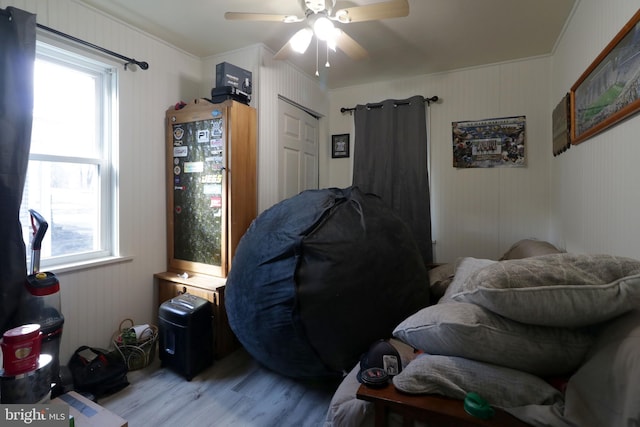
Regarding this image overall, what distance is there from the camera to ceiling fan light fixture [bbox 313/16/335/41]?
1.79 metres

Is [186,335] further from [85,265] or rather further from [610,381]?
[610,381]

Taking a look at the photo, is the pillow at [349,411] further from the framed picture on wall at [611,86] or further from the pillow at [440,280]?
the framed picture on wall at [611,86]

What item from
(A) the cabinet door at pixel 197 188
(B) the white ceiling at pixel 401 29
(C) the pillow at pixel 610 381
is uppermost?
(B) the white ceiling at pixel 401 29

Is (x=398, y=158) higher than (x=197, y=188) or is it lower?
higher

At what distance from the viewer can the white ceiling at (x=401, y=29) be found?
206cm

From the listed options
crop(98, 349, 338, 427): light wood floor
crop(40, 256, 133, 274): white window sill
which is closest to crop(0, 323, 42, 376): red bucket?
crop(98, 349, 338, 427): light wood floor

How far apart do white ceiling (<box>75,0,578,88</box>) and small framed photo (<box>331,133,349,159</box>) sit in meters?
0.81

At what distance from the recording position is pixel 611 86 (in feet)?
4.70

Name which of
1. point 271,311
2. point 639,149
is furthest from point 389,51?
point 271,311

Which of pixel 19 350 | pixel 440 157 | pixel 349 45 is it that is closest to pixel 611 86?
pixel 349 45

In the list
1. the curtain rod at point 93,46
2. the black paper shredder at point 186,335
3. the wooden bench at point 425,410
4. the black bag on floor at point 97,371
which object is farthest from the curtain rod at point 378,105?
the black bag on floor at point 97,371

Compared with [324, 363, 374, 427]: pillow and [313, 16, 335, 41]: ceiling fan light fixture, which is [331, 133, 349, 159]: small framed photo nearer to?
[313, 16, 335, 41]: ceiling fan light fixture

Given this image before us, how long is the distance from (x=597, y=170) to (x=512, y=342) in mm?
1321

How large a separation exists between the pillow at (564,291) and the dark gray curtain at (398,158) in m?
2.16
